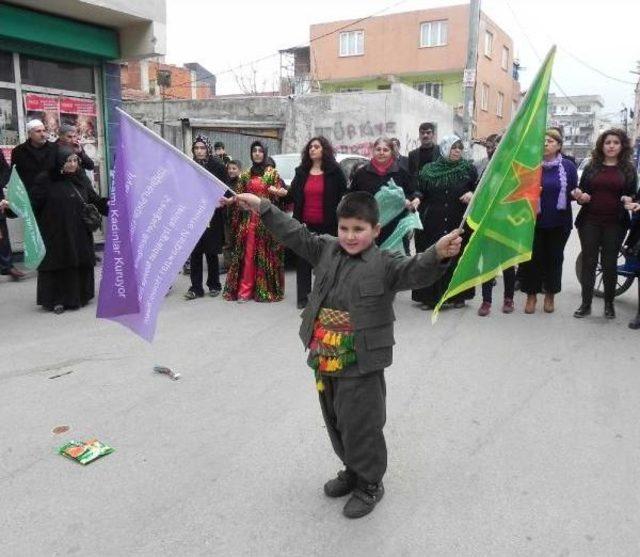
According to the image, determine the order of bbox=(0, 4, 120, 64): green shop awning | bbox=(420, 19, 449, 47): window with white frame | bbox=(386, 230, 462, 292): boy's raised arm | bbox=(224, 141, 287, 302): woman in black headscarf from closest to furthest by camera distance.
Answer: bbox=(386, 230, 462, 292): boy's raised arm
bbox=(224, 141, 287, 302): woman in black headscarf
bbox=(0, 4, 120, 64): green shop awning
bbox=(420, 19, 449, 47): window with white frame

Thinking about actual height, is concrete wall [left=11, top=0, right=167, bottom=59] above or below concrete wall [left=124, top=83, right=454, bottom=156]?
above

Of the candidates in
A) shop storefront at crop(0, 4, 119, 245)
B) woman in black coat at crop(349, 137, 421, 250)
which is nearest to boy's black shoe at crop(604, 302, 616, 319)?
woman in black coat at crop(349, 137, 421, 250)

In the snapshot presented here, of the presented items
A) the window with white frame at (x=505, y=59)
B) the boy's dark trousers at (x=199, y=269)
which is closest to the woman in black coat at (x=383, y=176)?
the boy's dark trousers at (x=199, y=269)

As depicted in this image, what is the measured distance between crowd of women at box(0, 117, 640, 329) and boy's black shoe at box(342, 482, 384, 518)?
3.83m

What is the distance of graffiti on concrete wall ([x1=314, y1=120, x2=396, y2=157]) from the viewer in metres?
18.5

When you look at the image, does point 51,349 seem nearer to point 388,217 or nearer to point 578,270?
point 388,217

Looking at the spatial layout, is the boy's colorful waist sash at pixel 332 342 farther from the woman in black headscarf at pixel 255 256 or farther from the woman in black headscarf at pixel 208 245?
the woman in black headscarf at pixel 208 245

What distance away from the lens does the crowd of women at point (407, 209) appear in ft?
19.3

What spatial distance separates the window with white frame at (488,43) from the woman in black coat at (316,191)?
3142 cm

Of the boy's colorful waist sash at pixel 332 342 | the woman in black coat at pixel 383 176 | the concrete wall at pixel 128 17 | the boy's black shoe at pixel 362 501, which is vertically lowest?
the boy's black shoe at pixel 362 501

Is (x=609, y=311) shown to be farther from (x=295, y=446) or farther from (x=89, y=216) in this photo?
(x=89, y=216)

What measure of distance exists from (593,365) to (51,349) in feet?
15.1

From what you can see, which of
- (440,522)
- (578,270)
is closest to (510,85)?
(578,270)

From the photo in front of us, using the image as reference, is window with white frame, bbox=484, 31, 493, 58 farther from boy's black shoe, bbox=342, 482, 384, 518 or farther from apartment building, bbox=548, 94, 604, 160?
apartment building, bbox=548, 94, 604, 160
